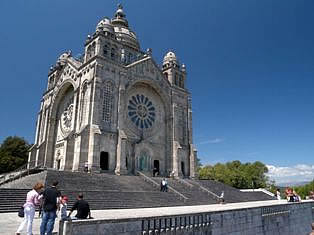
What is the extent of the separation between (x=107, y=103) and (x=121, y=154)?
20.1 feet

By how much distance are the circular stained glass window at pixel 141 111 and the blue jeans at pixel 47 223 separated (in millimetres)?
25231

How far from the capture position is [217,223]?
36.1 ft

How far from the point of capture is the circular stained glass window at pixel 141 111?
108 ft

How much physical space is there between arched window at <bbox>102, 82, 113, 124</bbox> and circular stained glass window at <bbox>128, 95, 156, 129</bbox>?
399 centimetres

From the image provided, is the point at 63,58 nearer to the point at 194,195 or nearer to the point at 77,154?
the point at 77,154

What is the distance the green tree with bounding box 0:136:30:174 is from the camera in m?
38.4

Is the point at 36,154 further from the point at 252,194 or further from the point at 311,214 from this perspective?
the point at 311,214

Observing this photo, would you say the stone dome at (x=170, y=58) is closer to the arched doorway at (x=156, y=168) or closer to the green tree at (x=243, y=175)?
the arched doorway at (x=156, y=168)

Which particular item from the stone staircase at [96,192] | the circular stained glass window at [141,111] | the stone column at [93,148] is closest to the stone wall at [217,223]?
the stone staircase at [96,192]

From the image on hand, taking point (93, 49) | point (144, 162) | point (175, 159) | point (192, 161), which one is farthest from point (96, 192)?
point (192, 161)

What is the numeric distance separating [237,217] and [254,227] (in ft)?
6.47

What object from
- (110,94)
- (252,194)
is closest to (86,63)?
(110,94)

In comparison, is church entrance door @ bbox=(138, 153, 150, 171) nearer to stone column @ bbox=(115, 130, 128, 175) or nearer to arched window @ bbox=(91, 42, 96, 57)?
stone column @ bbox=(115, 130, 128, 175)

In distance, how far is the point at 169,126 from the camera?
118 feet
